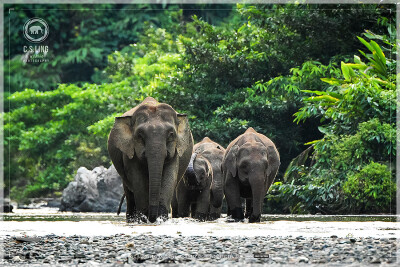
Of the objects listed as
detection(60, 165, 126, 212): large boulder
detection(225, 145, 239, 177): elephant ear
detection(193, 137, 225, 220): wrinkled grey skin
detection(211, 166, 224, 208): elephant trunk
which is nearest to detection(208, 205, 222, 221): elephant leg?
detection(193, 137, 225, 220): wrinkled grey skin

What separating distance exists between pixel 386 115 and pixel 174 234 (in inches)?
408

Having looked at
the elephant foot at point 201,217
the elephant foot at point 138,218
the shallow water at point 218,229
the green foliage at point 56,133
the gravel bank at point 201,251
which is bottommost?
the gravel bank at point 201,251

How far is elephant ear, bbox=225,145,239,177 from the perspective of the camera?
49.6 ft

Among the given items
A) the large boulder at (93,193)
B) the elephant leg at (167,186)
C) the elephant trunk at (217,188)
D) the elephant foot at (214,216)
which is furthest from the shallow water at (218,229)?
the large boulder at (93,193)


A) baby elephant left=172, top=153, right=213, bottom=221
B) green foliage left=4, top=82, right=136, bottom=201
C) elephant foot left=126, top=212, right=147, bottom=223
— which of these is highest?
green foliage left=4, top=82, right=136, bottom=201

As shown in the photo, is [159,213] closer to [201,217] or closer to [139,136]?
[139,136]

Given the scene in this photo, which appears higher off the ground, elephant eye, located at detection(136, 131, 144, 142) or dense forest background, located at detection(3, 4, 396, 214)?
dense forest background, located at detection(3, 4, 396, 214)

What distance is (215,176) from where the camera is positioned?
17578 millimetres

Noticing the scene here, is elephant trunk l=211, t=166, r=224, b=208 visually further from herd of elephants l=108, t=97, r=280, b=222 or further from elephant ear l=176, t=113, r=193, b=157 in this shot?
elephant ear l=176, t=113, r=193, b=157

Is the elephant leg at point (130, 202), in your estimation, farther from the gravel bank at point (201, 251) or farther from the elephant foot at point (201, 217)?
the gravel bank at point (201, 251)

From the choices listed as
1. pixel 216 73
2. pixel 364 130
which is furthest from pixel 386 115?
pixel 216 73

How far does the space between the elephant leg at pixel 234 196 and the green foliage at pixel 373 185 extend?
3.91 metres

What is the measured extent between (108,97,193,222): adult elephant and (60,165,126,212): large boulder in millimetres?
11956

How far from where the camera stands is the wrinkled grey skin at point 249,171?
1441 centimetres
